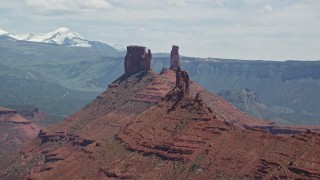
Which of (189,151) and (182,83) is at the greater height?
(182,83)

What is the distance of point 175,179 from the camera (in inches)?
5472

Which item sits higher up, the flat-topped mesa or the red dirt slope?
the flat-topped mesa

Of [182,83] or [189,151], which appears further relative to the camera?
[182,83]

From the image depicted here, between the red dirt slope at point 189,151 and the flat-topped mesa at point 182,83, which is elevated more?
the flat-topped mesa at point 182,83

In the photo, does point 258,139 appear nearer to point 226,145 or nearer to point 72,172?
point 226,145

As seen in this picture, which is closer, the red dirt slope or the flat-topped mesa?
the red dirt slope

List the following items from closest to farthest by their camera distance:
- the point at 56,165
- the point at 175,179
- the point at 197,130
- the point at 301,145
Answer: the point at 301,145, the point at 175,179, the point at 197,130, the point at 56,165

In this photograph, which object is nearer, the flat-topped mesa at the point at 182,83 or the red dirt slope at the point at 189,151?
the red dirt slope at the point at 189,151

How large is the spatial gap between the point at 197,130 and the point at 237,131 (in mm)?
8636

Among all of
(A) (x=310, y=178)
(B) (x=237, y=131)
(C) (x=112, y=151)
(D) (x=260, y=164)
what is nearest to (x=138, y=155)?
(C) (x=112, y=151)

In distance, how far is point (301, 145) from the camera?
13025 cm

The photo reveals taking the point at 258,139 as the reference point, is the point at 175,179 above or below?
below

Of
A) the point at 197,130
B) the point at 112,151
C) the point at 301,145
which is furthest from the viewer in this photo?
the point at 112,151

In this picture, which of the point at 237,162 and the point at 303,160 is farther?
the point at 237,162
